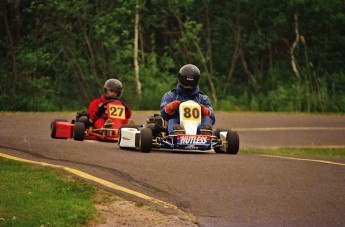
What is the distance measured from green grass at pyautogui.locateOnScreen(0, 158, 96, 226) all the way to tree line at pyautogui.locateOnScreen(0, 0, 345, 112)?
20.4 m

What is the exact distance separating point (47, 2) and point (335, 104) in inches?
406

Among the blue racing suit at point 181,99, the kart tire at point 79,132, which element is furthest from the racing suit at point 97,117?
the blue racing suit at point 181,99

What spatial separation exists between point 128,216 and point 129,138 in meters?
7.00

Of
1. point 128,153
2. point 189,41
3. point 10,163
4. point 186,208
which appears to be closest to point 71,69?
point 189,41

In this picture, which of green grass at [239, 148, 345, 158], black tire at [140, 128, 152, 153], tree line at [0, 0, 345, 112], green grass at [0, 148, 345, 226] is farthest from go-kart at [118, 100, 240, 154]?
tree line at [0, 0, 345, 112]

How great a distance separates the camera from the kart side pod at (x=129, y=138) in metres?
17.8

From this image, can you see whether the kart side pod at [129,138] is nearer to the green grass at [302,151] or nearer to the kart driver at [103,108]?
the kart driver at [103,108]

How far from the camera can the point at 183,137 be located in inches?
687

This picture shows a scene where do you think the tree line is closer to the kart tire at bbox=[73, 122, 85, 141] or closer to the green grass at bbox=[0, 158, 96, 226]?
the kart tire at bbox=[73, 122, 85, 141]

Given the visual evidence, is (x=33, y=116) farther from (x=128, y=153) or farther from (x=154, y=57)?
(x=128, y=153)

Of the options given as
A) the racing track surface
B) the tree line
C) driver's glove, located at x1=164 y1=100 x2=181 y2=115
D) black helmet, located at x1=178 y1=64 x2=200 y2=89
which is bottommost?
the racing track surface

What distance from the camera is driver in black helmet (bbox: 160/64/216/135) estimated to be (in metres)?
18.1

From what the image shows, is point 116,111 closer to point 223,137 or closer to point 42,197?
point 223,137

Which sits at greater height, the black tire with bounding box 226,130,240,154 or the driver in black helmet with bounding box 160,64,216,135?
the driver in black helmet with bounding box 160,64,216,135
